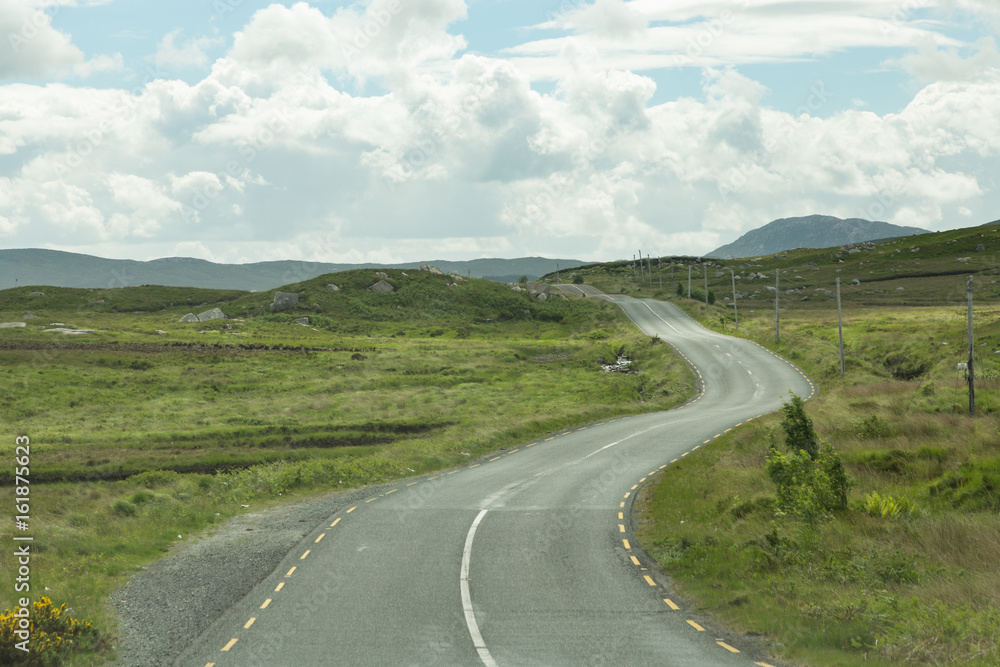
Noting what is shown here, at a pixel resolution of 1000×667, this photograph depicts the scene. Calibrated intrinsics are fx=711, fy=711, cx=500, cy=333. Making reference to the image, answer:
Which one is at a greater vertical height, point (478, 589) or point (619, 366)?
point (619, 366)

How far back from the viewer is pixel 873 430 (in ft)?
81.1

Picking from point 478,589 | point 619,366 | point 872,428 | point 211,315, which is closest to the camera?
point 478,589

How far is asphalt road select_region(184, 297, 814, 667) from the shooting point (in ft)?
39.0

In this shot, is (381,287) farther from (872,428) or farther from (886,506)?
Result: (886,506)

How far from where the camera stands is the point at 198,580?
1623cm

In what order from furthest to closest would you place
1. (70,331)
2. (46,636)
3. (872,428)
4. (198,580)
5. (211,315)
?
(211,315)
(70,331)
(872,428)
(198,580)
(46,636)

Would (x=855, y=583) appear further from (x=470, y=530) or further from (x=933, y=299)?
(x=933, y=299)

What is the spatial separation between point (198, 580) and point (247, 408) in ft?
115

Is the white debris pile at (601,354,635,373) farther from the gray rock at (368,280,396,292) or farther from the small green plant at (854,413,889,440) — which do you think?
Result: the gray rock at (368,280,396,292)

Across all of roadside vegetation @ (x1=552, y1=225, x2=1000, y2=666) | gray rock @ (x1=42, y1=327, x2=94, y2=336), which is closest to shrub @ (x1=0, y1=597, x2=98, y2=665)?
roadside vegetation @ (x1=552, y1=225, x2=1000, y2=666)

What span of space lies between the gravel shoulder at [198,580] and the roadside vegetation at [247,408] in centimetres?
51

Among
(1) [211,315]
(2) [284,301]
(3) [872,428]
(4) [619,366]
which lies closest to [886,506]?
(3) [872,428]

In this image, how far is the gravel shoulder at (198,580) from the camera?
12.8 meters

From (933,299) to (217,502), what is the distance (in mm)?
129028
